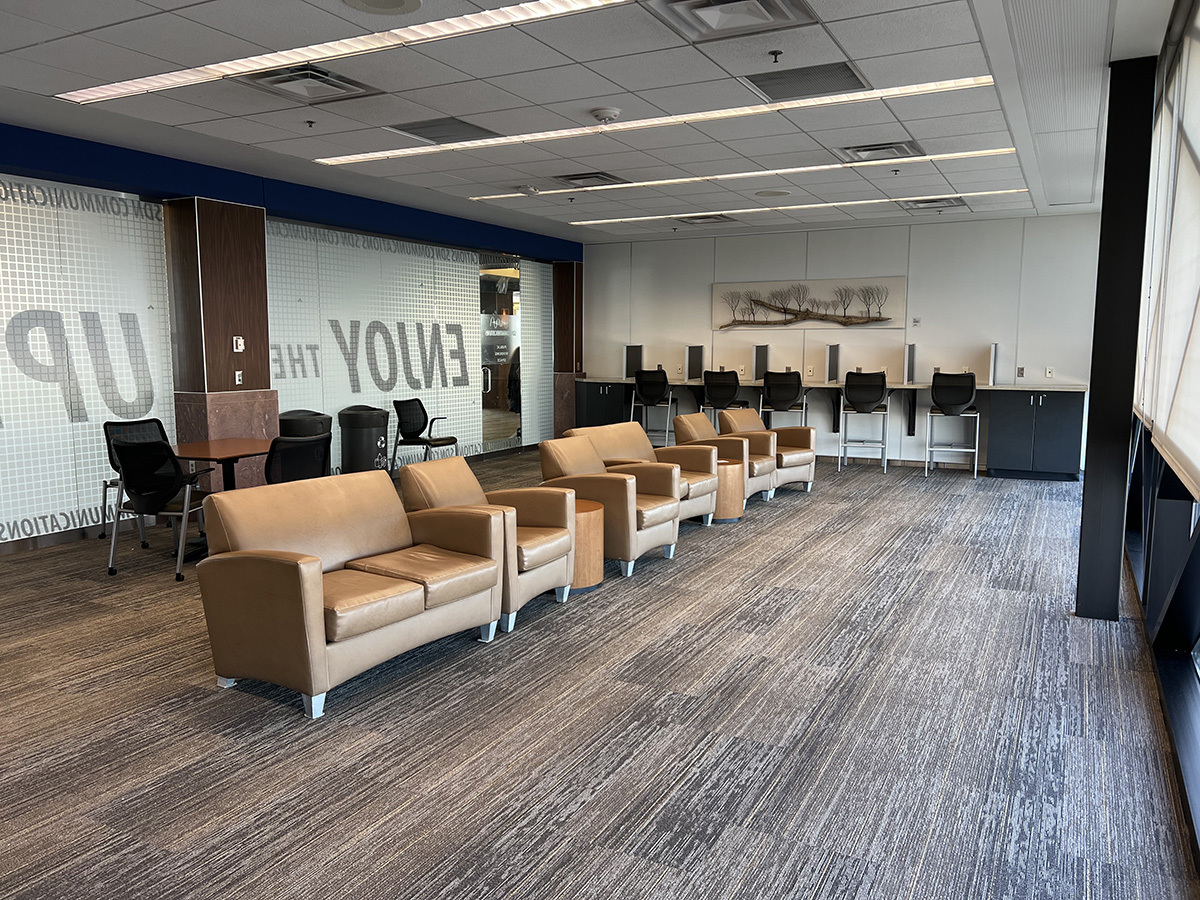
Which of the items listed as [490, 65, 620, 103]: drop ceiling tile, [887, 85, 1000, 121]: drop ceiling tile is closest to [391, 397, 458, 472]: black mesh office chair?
[490, 65, 620, 103]: drop ceiling tile

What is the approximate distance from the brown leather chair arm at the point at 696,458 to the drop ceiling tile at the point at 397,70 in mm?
3344

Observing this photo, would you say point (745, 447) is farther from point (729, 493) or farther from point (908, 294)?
point (908, 294)

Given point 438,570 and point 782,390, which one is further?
point 782,390

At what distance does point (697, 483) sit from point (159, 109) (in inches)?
175

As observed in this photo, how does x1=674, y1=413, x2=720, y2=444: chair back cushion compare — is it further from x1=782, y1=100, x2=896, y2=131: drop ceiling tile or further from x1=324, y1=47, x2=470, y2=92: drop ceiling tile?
x1=324, y1=47, x2=470, y2=92: drop ceiling tile

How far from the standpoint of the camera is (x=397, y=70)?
463 cm

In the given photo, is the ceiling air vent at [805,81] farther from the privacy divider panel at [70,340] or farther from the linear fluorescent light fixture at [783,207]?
the privacy divider panel at [70,340]

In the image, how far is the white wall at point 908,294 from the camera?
9969mm

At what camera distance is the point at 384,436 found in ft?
30.0

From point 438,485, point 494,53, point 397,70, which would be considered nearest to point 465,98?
point 397,70

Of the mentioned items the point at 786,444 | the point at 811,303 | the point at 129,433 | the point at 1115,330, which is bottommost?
the point at 786,444

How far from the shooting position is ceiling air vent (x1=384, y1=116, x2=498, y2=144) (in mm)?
5754

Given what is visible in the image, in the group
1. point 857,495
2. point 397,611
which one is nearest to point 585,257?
point 857,495

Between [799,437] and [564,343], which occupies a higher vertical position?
[564,343]
